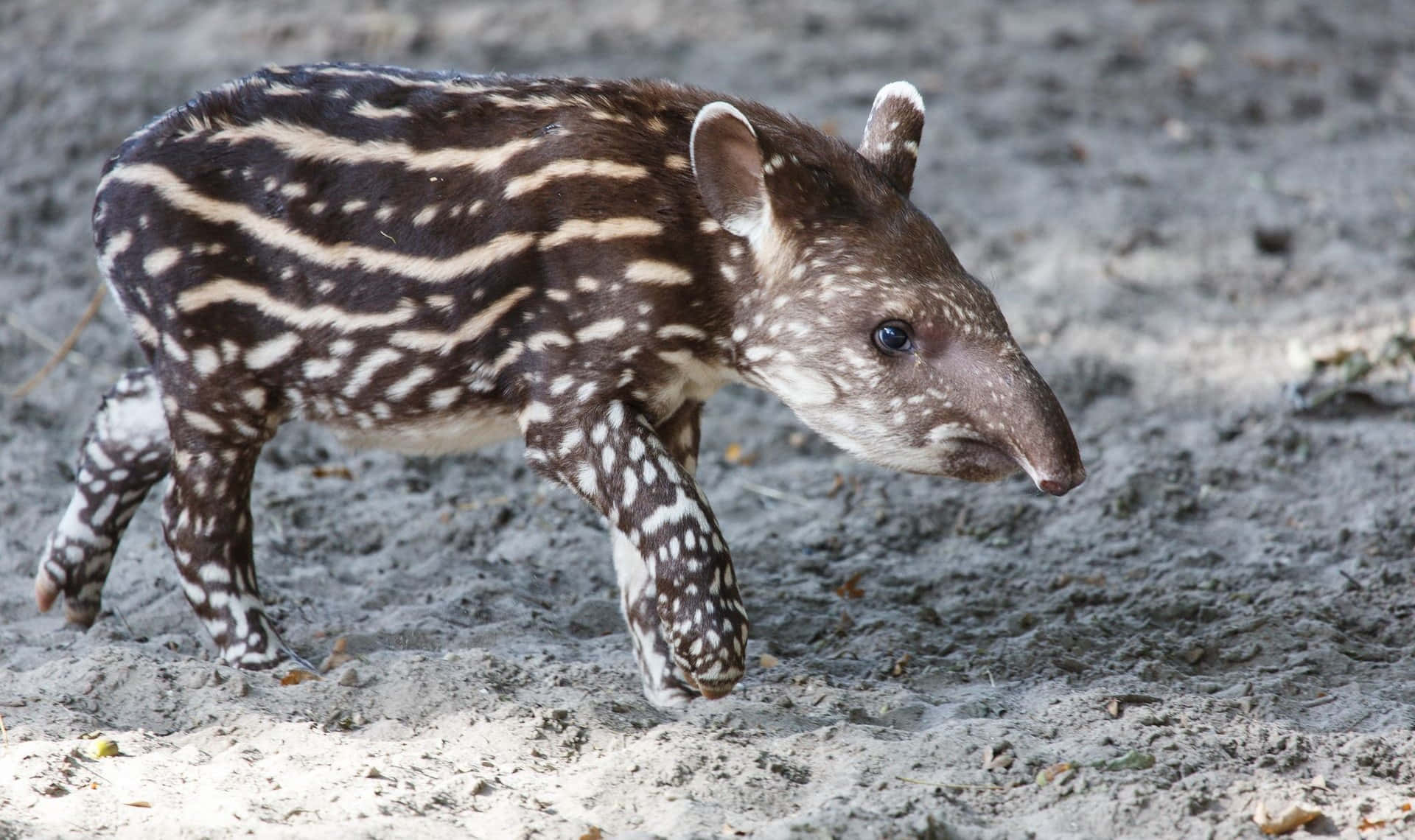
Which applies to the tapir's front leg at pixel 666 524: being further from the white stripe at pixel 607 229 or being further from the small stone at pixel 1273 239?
the small stone at pixel 1273 239

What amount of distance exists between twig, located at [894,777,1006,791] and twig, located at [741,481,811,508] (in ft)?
7.66

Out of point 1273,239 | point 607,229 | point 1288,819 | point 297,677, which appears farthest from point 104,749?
point 1273,239

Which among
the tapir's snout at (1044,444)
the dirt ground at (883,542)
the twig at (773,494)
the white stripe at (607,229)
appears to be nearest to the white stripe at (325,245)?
the white stripe at (607,229)

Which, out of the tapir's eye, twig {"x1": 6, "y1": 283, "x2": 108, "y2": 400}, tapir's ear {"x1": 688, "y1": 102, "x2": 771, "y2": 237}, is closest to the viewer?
tapir's ear {"x1": 688, "y1": 102, "x2": 771, "y2": 237}

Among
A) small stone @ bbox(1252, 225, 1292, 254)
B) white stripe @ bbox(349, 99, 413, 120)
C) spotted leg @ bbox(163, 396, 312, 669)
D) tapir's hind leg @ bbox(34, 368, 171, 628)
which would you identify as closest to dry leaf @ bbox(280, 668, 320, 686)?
spotted leg @ bbox(163, 396, 312, 669)

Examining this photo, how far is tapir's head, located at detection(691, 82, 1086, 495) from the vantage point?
4.07 m

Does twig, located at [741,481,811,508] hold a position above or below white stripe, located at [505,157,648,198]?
below

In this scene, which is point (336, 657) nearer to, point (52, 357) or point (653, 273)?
point (653, 273)

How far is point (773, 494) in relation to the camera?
617 centimetres

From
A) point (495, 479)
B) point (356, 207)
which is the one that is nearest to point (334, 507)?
point (495, 479)

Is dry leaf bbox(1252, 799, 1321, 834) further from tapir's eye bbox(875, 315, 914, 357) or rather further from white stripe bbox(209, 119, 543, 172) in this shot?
white stripe bbox(209, 119, 543, 172)

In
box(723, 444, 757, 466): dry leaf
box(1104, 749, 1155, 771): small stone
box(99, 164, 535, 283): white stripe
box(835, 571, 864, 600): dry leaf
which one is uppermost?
box(99, 164, 535, 283): white stripe

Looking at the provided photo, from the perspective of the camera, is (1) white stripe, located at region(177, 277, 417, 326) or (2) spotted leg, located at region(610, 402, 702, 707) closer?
(1) white stripe, located at region(177, 277, 417, 326)

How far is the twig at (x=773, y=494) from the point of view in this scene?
241 inches
